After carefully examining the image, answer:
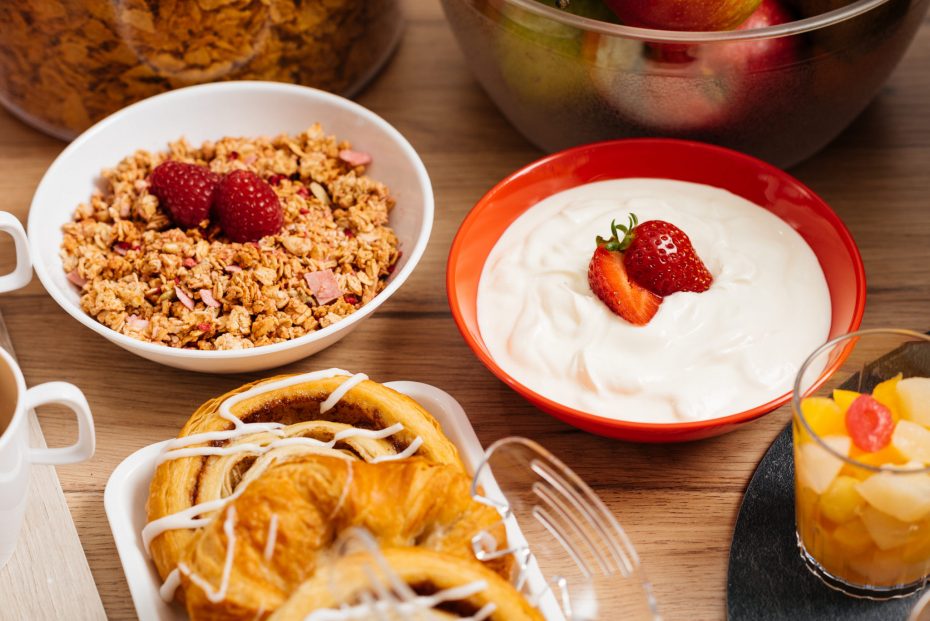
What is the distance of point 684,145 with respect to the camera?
1176mm

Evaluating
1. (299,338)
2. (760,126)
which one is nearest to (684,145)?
(760,126)

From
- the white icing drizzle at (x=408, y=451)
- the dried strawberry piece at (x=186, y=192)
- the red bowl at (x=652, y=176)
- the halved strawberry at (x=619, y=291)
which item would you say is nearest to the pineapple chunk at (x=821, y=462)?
the red bowl at (x=652, y=176)

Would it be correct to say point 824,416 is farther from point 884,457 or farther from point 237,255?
point 237,255

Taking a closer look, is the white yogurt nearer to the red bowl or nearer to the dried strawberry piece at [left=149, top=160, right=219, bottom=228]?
the red bowl

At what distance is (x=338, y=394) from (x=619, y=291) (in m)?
0.30

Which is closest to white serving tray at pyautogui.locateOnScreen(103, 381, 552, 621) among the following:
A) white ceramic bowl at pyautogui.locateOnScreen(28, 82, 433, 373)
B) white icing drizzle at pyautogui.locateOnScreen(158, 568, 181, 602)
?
white icing drizzle at pyautogui.locateOnScreen(158, 568, 181, 602)

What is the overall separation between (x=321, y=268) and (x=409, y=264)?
100mm

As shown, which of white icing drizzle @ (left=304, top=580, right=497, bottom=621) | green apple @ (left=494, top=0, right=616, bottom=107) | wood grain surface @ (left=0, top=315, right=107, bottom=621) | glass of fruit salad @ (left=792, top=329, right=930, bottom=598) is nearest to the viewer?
white icing drizzle @ (left=304, top=580, right=497, bottom=621)

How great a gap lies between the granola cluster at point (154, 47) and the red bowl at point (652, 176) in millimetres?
362

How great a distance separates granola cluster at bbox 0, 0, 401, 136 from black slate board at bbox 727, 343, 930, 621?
2.56 ft

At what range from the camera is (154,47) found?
1243mm

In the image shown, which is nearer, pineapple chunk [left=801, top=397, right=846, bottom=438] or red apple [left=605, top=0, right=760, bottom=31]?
pineapple chunk [left=801, top=397, right=846, bottom=438]

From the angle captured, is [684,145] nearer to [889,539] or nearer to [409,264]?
[409,264]

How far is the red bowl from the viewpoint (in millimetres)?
1015
